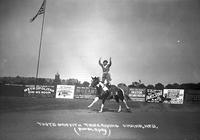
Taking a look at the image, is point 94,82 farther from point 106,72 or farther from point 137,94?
point 137,94

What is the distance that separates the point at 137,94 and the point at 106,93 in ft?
1.38

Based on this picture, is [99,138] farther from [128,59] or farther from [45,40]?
[45,40]

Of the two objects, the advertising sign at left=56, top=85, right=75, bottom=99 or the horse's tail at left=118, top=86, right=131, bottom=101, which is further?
the horse's tail at left=118, top=86, right=131, bottom=101

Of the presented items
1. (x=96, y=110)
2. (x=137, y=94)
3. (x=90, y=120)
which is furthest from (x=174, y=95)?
(x=90, y=120)

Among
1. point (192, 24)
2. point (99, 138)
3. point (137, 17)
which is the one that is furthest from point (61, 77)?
point (192, 24)

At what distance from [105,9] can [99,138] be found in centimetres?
171

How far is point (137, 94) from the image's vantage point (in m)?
3.31

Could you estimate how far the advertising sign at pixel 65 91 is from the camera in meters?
3.18

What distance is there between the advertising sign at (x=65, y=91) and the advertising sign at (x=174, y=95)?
127 cm

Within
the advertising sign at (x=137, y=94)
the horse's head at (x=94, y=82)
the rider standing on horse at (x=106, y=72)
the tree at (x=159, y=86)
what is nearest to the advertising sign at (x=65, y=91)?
the horse's head at (x=94, y=82)

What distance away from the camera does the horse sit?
3248mm

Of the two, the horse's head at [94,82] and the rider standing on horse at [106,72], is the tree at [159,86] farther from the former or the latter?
the horse's head at [94,82]
